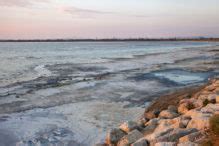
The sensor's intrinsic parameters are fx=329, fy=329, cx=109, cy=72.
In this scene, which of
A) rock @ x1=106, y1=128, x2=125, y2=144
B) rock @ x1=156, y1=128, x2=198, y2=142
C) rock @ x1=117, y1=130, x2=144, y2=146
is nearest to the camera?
rock @ x1=156, y1=128, x2=198, y2=142

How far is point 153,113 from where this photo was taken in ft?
29.1

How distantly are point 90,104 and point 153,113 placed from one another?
4.12 m

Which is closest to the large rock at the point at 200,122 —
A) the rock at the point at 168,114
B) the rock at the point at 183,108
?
the rock at the point at 168,114

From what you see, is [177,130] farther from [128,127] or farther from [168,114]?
[168,114]

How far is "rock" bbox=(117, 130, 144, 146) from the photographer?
648 cm

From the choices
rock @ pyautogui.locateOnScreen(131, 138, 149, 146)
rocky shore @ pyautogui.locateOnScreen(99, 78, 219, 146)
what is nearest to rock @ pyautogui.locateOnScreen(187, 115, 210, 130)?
rocky shore @ pyautogui.locateOnScreen(99, 78, 219, 146)

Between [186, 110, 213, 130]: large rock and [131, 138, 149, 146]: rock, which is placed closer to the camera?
[186, 110, 213, 130]: large rock

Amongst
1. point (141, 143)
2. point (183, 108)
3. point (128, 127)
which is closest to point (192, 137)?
point (141, 143)

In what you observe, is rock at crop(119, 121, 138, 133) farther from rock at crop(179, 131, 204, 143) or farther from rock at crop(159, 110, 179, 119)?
rock at crop(179, 131, 204, 143)

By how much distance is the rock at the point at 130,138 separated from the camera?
6.48 metres

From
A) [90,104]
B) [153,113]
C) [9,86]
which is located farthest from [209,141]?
[9,86]

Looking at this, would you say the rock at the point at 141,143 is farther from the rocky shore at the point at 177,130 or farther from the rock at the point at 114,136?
the rock at the point at 114,136

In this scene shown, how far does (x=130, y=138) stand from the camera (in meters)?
6.54

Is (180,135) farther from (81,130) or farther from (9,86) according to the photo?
(9,86)
